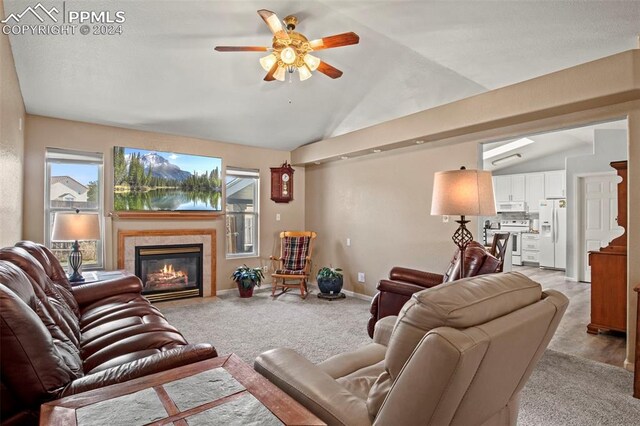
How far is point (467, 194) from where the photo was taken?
2.36m

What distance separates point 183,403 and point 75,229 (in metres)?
2.96

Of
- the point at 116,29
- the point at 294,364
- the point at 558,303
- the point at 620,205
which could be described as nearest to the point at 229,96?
the point at 116,29

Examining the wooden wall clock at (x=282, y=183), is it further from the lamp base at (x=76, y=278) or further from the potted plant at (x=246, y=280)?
the lamp base at (x=76, y=278)

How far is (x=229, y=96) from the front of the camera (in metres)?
4.28

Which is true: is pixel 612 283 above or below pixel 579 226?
below

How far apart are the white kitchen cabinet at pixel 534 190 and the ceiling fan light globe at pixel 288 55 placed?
7.64 meters

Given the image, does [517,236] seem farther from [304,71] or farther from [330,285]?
[304,71]

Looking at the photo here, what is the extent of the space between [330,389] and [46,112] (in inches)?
183

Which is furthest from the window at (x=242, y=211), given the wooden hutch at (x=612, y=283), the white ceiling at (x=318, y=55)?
the wooden hutch at (x=612, y=283)

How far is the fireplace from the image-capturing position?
4.84m

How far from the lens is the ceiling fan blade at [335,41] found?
2.54 meters

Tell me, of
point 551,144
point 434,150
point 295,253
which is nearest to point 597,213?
point 551,144

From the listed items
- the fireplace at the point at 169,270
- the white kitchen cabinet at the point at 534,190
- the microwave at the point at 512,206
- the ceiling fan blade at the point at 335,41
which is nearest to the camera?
the ceiling fan blade at the point at 335,41

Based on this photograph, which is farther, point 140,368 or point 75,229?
point 75,229
